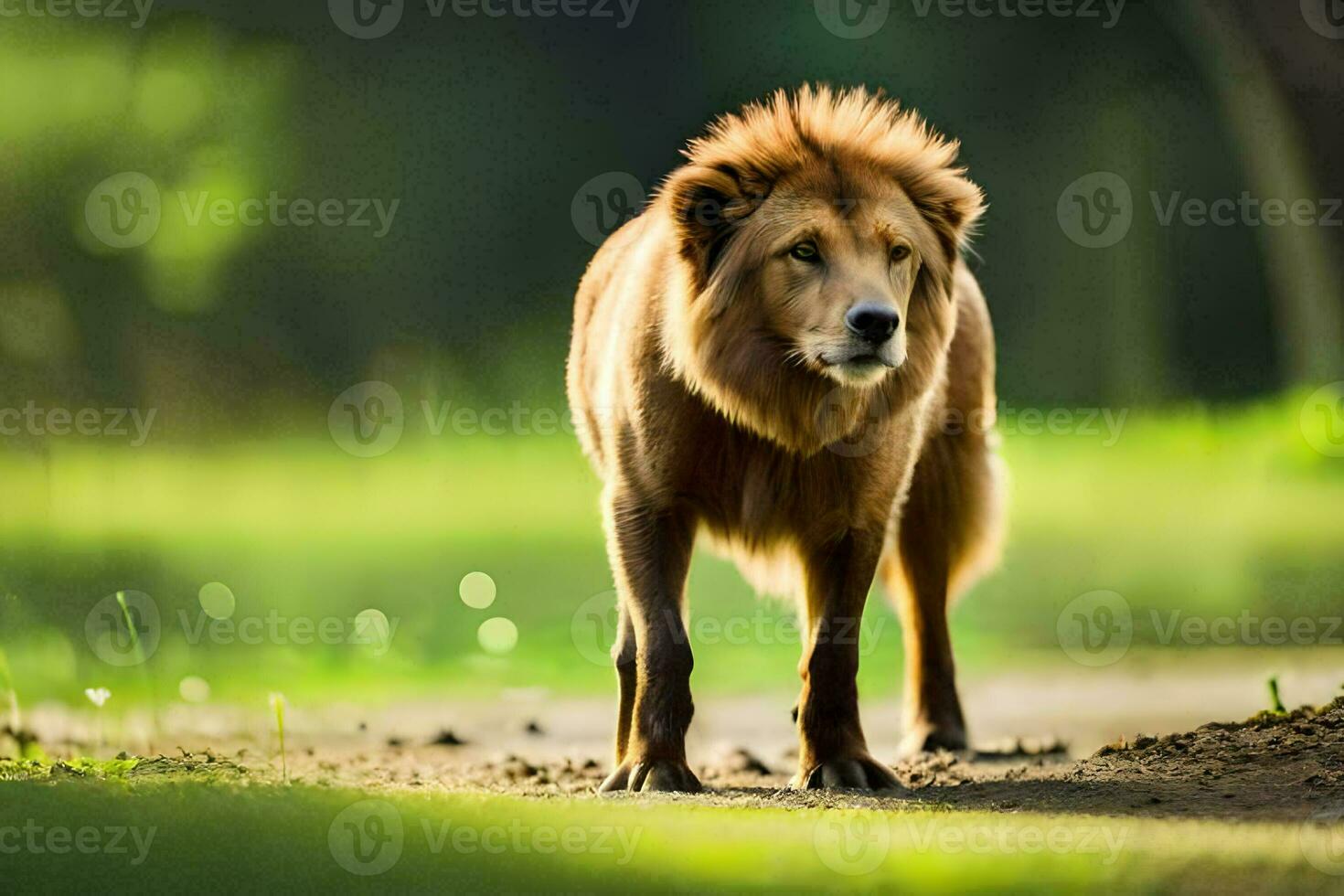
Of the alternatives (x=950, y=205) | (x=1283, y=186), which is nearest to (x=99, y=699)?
(x=950, y=205)

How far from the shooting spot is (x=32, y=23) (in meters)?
7.84

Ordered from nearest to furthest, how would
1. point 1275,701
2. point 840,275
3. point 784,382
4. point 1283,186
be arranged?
point 840,275 < point 784,382 < point 1275,701 < point 1283,186

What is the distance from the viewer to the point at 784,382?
508cm

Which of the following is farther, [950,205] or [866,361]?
[950,205]

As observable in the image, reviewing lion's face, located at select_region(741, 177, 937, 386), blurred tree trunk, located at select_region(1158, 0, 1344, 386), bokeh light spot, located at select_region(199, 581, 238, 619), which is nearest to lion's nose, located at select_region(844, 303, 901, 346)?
lion's face, located at select_region(741, 177, 937, 386)

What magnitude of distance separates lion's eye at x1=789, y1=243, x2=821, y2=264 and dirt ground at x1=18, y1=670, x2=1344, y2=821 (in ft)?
5.49

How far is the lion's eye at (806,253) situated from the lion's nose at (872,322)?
0.30 m

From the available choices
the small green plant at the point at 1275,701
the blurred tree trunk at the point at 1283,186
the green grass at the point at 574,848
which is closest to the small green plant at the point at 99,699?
the green grass at the point at 574,848

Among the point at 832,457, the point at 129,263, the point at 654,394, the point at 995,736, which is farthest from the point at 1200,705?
the point at 129,263

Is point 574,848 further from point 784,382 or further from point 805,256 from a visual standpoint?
point 805,256

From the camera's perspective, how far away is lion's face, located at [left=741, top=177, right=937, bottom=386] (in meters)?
4.76

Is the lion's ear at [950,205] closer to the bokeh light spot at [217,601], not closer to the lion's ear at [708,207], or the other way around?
the lion's ear at [708,207]

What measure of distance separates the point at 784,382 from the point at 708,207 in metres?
0.64

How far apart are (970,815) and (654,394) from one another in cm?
176
